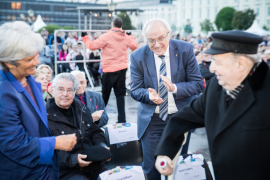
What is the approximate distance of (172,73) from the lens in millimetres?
2725

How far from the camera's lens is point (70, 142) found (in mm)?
1758

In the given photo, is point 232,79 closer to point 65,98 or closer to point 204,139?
point 65,98

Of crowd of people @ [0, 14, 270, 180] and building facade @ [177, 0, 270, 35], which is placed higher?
building facade @ [177, 0, 270, 35]

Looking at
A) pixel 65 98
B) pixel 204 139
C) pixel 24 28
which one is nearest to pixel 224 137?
pixel 24 28

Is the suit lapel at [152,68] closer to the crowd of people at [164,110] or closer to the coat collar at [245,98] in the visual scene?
the crowd of people at [164,110]

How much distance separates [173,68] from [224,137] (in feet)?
4.21

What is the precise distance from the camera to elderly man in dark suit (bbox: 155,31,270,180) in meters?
1.42

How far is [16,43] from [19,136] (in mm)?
582

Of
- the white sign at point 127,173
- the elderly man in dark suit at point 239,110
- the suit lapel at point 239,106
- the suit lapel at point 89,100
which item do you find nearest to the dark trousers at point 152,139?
the white sign at point 127,173

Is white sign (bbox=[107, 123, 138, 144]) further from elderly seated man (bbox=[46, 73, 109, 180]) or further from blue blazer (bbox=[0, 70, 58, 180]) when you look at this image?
blue blazer (bbox=[0, 70, 58, 180])

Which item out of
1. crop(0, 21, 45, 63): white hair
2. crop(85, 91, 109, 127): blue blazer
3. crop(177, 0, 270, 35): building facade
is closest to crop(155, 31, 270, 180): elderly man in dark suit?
crop(0, 21, 45, 63): white hair

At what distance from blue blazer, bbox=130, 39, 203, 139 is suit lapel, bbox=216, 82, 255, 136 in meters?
1.14

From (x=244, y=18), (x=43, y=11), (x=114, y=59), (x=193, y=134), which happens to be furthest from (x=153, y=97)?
(x=43, y=11)

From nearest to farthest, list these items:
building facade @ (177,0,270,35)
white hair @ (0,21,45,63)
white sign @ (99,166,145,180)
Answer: white hair @ (0,21,45,63) < white sign @ (99,166,145,180) < building facade @ (177,0,270,35)
